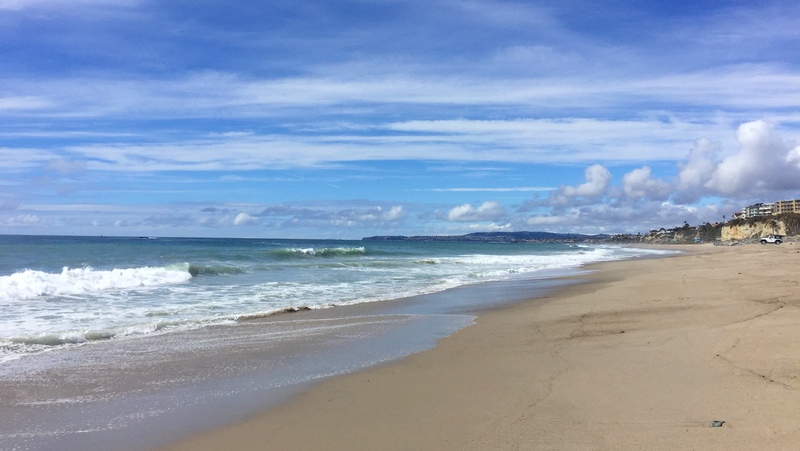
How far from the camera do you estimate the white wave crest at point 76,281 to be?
16.2 meters

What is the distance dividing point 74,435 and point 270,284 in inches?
624

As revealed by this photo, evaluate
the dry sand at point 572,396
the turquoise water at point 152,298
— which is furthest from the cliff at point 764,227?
the dry sand at point 572,396

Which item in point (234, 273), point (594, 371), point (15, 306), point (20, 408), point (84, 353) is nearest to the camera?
point (20, 408)

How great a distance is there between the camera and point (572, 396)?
542 cm

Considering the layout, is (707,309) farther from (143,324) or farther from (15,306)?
(15,306)

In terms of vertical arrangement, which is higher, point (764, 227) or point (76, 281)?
point (764, 227)

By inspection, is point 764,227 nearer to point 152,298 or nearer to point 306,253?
point 306,253

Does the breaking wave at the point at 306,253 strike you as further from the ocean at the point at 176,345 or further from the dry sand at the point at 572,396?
the dry sand at the point at 572,396

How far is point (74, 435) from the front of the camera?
496cm

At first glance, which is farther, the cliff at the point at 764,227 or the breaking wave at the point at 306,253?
the cliff at the point at 764,227

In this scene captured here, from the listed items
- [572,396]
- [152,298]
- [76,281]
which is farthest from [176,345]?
[76,281]

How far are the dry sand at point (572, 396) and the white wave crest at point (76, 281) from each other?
13.9m

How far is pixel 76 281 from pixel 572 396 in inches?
729

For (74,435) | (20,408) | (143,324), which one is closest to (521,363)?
(74,435)
